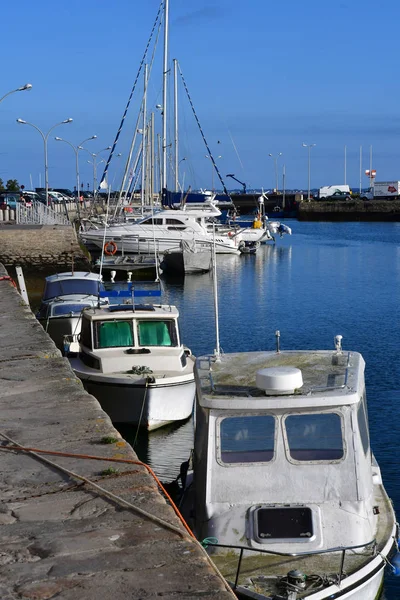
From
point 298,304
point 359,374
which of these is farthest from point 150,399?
point 298,304

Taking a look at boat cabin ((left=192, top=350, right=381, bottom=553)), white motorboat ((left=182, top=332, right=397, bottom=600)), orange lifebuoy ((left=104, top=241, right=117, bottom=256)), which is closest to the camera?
white motorboat ((left=182, top=332, right=397, bottom=600))

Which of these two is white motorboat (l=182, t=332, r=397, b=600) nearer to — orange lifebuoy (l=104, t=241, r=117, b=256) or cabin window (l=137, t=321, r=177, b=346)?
cabin window (l=137, t=321, r=177, b=346)

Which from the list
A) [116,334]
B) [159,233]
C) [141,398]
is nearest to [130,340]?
[116,334]

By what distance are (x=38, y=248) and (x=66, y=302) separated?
1831 centimetres

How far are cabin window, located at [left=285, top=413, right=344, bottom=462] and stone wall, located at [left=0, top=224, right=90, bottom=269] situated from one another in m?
31.2

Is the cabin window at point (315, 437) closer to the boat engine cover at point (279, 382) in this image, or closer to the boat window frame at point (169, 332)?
the boat engine cover at point (279, 382)

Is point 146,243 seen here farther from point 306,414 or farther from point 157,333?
point 306,414

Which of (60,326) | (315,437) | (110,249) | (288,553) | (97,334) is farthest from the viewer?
(110,249)

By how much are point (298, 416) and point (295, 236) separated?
3082 inches

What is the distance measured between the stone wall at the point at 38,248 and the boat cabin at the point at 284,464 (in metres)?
31.1

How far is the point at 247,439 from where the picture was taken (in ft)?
29.5

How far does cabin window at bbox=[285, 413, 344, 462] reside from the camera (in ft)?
29.1

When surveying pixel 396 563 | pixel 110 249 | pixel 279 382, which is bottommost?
pixel 396 563

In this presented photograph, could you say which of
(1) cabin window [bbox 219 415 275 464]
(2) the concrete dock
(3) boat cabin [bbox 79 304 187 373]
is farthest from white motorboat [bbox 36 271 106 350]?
(1) cabin window [bbox 219 415 275 464]
